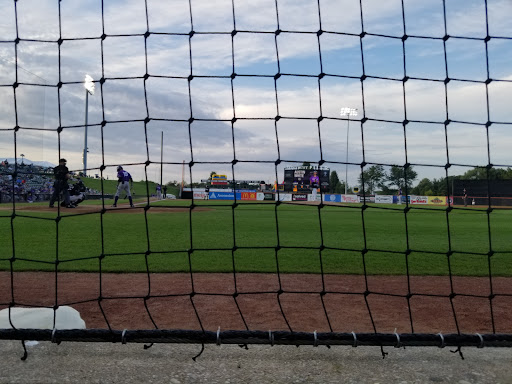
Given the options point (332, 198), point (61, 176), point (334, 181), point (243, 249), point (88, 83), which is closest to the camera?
point (88, 83)

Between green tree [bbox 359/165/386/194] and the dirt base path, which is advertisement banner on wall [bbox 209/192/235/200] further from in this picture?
the dirt base path

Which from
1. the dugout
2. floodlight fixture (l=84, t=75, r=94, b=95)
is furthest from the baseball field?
the dugout

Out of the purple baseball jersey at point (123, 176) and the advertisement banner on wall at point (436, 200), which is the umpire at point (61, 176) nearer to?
the purple baseball jersey at point (123, 176)

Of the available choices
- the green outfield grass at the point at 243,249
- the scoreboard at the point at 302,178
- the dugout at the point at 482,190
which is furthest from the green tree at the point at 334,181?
the green outfield grass at the point at 243,249

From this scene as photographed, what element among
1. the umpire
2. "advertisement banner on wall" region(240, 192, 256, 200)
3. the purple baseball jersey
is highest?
the purple baseball jersey

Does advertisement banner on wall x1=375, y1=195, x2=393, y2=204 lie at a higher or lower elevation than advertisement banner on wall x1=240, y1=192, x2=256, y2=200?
lower

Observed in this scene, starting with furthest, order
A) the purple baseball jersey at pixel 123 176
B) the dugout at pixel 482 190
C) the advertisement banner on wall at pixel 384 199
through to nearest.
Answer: the advertisement banner on wall at pixel 384 199
the dugout at pixel 482 190
the purple baseball jersey at pixel 123 176

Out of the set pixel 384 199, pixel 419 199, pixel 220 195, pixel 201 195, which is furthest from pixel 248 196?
pixel 419 199

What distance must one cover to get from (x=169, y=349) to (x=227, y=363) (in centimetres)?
34

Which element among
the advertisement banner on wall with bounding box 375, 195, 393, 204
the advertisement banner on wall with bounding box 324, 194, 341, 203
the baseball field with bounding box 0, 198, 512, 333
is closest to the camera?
the baseball field with bounding box 0, 198, 512, 333

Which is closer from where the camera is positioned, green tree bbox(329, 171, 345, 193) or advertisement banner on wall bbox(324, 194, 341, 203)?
advertisement banner on wall bbox(324, 194, 341, 203)

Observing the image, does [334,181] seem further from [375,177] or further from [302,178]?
[375,177]

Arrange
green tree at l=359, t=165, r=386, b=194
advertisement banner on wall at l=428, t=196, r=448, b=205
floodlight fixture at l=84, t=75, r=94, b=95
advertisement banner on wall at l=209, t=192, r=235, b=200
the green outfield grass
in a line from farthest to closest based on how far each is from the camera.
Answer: advertisement banner on wall at l=428, t=196, r=448, b=205 < advertisement banner on wall at l=209, t=192, r=235, b=200 < green tree at l=359, t=165, r=386, b=194 < the green outfield grass < floodlight fixture at l=84, t=75, r=94, b=95

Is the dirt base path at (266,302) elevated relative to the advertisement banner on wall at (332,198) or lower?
lower
